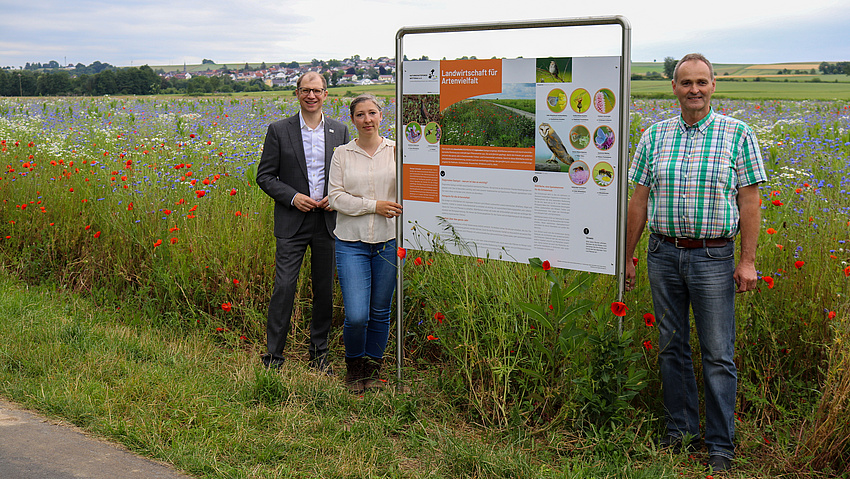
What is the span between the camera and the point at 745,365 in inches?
172

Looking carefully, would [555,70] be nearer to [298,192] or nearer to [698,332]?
[698,332]

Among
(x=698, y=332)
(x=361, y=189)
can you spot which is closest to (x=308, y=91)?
(x=361, y=189)

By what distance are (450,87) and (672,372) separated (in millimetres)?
2164

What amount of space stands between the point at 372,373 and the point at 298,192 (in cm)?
144

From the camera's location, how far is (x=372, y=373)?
5148 mm

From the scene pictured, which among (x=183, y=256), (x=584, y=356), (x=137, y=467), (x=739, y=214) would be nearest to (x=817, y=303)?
(x=739, y=214)

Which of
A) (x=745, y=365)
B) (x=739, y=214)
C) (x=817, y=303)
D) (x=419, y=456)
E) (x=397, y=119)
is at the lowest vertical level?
(x=419, y=456)

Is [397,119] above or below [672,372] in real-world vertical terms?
above

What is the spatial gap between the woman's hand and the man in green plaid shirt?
1597 mm

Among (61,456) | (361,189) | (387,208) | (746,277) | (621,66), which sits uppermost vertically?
(621,66)

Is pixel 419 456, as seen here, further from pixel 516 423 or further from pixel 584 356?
pixel 584 356

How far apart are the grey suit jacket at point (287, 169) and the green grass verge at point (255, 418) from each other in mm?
1096

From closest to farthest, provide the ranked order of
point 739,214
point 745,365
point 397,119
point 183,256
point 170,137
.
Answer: point 739,214
point 745,365
point 397,119
point 183,256
point 170,137

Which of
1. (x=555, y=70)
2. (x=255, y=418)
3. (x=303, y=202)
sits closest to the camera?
(x=555, y=70)
